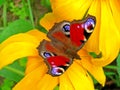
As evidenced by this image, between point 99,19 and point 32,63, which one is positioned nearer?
point 32,63

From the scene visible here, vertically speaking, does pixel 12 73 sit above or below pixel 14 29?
below

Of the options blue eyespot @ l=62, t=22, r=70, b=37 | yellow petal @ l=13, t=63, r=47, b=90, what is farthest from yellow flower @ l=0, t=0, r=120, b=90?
blue eyespot @ l=62, t=22, r=70, b=37

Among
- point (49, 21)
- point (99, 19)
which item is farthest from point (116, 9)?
point (49, 21)

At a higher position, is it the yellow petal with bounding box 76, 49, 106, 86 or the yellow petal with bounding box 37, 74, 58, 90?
the yellow petal with bounding box 76, 49, 106, 86

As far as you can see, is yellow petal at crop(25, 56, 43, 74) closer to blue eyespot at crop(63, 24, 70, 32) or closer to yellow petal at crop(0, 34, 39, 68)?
yellow petal at crop(0, 34, 39, 68)

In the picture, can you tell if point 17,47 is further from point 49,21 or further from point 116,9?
point 116,9

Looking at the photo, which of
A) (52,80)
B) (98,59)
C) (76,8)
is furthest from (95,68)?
(76,8)

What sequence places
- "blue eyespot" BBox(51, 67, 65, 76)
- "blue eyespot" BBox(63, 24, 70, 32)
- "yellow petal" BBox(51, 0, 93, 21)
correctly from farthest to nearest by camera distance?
"yellow petal" BBox(51, 0, 93, 21) < "blue eyespot" BBox(63, 24, 70, 32) < "blue eyespot" BBox(51, 67, 65, 76)
